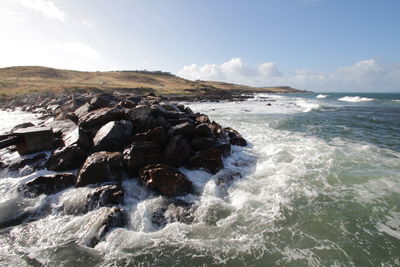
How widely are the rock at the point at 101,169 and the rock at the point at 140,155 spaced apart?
0.38 meters

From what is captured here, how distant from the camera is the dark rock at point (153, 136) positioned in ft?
31.1

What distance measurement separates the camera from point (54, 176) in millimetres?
7969

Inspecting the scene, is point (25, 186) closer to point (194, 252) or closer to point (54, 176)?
point (54, 176)

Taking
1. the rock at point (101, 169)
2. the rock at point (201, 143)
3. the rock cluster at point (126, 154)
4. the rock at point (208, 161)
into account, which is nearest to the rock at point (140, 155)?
the rock cluster at point (126, 154)

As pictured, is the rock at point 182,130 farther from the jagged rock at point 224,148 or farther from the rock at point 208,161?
the jagged rock at point 224,148

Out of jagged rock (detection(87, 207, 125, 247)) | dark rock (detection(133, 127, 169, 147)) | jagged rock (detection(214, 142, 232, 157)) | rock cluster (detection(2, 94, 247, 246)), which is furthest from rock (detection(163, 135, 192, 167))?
jagged rock (detection(87, 207, 125, 247))

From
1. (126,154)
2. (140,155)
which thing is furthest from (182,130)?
(126,154)

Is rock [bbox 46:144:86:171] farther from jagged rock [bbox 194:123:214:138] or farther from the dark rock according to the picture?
jagged rock [bbox 194:123:214:138]

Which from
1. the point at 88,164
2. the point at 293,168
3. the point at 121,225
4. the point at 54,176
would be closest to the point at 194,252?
the point at 121,225

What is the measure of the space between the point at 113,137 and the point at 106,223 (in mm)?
4461

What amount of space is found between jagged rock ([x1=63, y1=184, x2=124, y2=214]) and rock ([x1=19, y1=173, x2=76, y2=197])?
1.02 meters

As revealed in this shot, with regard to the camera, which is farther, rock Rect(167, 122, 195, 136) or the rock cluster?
rock Rect(167, 122, 195, 136)

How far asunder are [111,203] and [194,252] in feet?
10.7

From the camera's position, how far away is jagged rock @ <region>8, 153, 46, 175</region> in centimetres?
897
